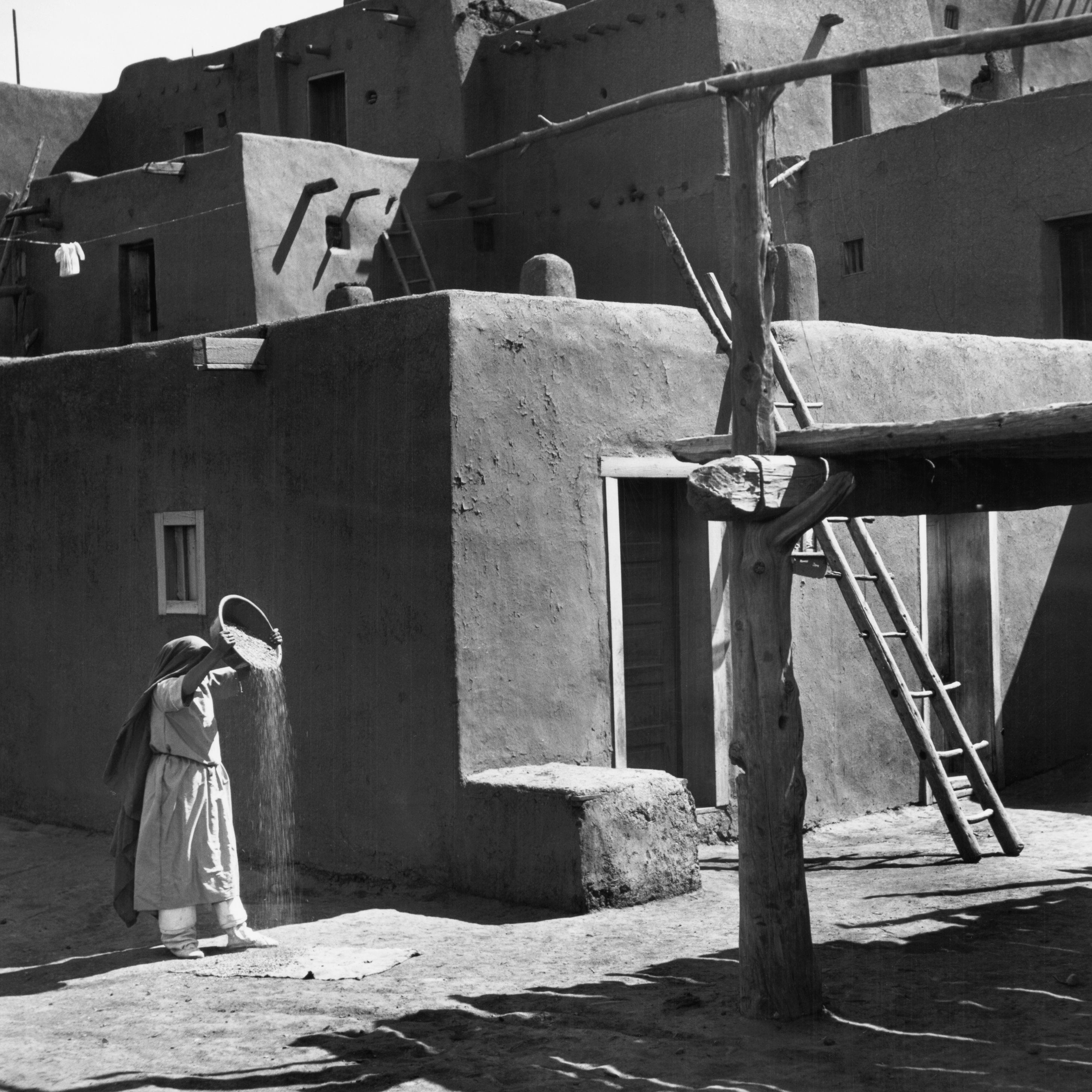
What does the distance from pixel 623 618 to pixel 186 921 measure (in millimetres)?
3237

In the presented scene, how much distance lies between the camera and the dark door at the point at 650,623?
9875mm

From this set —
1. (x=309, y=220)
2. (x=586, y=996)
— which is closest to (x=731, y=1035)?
(x=586, y=996)

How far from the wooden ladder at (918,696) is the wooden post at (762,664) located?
8.93 ft

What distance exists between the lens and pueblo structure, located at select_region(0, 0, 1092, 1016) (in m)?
7.23

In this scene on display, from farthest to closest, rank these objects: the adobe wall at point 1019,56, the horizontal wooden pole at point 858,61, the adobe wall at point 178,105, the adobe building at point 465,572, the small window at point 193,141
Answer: the small window at point 193,141
the adobe wall at point 178,105
the adobe wall at point 1019,56
the adobe building at point 465,572
the horizontal wooden pole at point 858,61

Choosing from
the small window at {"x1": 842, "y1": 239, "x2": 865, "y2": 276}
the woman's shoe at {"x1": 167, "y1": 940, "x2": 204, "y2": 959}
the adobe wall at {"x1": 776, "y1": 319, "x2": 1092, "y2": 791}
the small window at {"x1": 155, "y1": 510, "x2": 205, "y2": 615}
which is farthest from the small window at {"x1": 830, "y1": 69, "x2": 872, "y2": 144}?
the woman's shoe at {"x1": 167, "y1": 940, "x2": 204, "y2": 959}

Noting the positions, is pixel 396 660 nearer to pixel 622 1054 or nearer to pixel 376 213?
pixel 622 1054

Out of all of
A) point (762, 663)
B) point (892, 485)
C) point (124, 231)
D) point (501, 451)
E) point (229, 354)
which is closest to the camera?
point (762, 663)

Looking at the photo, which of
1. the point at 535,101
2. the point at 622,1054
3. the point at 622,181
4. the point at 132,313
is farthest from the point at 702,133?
the point at 622,1054

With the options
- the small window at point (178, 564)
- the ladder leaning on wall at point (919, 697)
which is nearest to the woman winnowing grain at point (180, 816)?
the small window at point (178, 564)

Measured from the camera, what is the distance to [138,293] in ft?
50.3

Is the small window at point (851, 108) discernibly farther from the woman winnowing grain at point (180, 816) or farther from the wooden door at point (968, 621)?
the woman winnowing grain at point (180, 816)

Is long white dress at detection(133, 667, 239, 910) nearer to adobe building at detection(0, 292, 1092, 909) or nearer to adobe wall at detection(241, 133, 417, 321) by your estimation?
adobe building at detection(0, 292, 1092, 909)

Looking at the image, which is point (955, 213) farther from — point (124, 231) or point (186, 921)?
point (186, 921)
